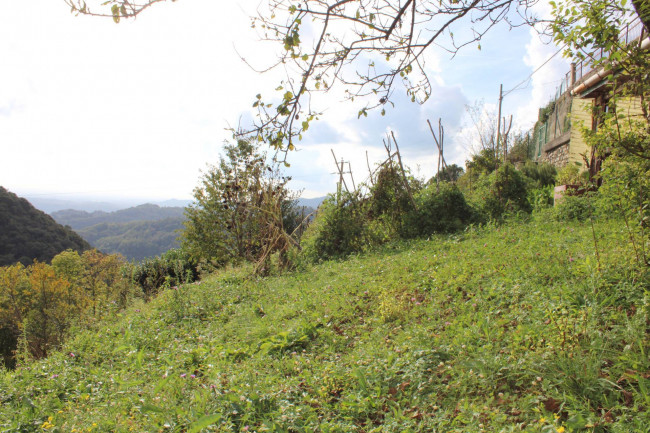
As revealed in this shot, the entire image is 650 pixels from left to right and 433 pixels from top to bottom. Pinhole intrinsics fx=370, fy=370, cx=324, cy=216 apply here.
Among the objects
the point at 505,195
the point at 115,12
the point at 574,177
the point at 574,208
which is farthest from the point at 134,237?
the point at 115,12

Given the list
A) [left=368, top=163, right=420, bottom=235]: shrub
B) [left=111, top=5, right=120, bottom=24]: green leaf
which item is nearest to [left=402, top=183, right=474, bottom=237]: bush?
[left=368, top=163, right=420, bottom=235]: shrub

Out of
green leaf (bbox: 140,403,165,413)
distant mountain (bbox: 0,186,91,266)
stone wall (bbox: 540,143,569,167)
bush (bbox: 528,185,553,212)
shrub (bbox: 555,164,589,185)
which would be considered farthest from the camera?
distant mountain (bbox: 0,186,91,266)

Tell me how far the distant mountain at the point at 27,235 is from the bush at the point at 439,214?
→ 29.6 meters

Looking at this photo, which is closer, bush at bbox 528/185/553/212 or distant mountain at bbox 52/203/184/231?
bush at bbox 528/185/553/212

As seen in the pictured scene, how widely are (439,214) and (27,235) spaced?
3322 cm

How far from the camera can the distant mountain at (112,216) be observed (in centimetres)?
13738

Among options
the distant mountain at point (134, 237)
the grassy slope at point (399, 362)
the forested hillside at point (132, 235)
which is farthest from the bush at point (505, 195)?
the distant mountain at point (134, 237)

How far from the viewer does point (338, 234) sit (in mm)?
8695

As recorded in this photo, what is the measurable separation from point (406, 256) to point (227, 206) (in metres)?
5.34

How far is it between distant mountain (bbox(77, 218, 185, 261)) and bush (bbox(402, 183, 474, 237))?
84976 mm

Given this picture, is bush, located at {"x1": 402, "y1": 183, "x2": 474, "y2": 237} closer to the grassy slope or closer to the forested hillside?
the grassy slope

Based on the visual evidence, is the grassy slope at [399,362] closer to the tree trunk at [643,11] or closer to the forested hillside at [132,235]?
the tree trunk at [643,11]

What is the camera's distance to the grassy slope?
223 cm

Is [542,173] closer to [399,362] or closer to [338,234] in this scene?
[338,234]
